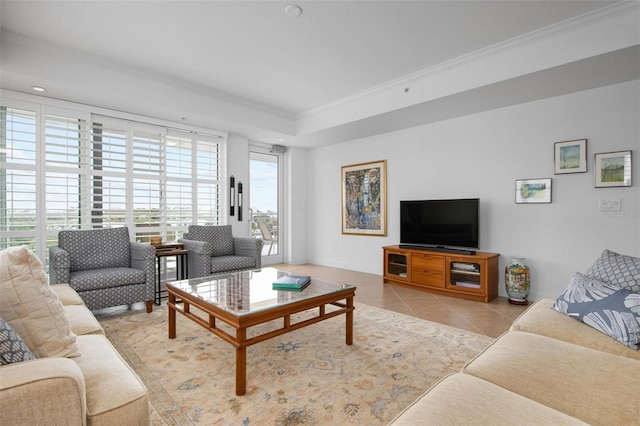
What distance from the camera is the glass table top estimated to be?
210cm

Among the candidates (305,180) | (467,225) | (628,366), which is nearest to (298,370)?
(628,366)

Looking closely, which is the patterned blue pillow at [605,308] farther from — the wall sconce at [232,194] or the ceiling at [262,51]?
the wall sconce at [232,194]

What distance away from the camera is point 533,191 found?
3.86m

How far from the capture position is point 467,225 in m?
4.16

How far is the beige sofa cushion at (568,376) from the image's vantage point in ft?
3.66

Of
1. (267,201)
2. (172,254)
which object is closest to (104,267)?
(172,254)

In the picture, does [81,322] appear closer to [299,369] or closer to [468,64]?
[299,369]

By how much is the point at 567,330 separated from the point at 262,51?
3.49 metres

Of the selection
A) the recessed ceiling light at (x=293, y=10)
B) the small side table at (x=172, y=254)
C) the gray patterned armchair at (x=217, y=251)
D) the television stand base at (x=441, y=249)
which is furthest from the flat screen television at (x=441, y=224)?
the small side table at (x=172, y=254)

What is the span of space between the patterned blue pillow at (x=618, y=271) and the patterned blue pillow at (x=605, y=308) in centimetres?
6

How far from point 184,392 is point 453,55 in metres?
3.94

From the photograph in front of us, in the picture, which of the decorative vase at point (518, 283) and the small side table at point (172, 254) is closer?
the decorative vase at point (518, 283)


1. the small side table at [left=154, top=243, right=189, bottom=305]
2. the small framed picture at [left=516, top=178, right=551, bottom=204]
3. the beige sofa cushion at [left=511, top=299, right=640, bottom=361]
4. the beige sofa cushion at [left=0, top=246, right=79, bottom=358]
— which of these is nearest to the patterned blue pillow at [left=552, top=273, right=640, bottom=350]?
the beige sofa cushion at [left=511, top=299, right=640, bottom=361]

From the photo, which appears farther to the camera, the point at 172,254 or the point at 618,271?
the point at 172,254
